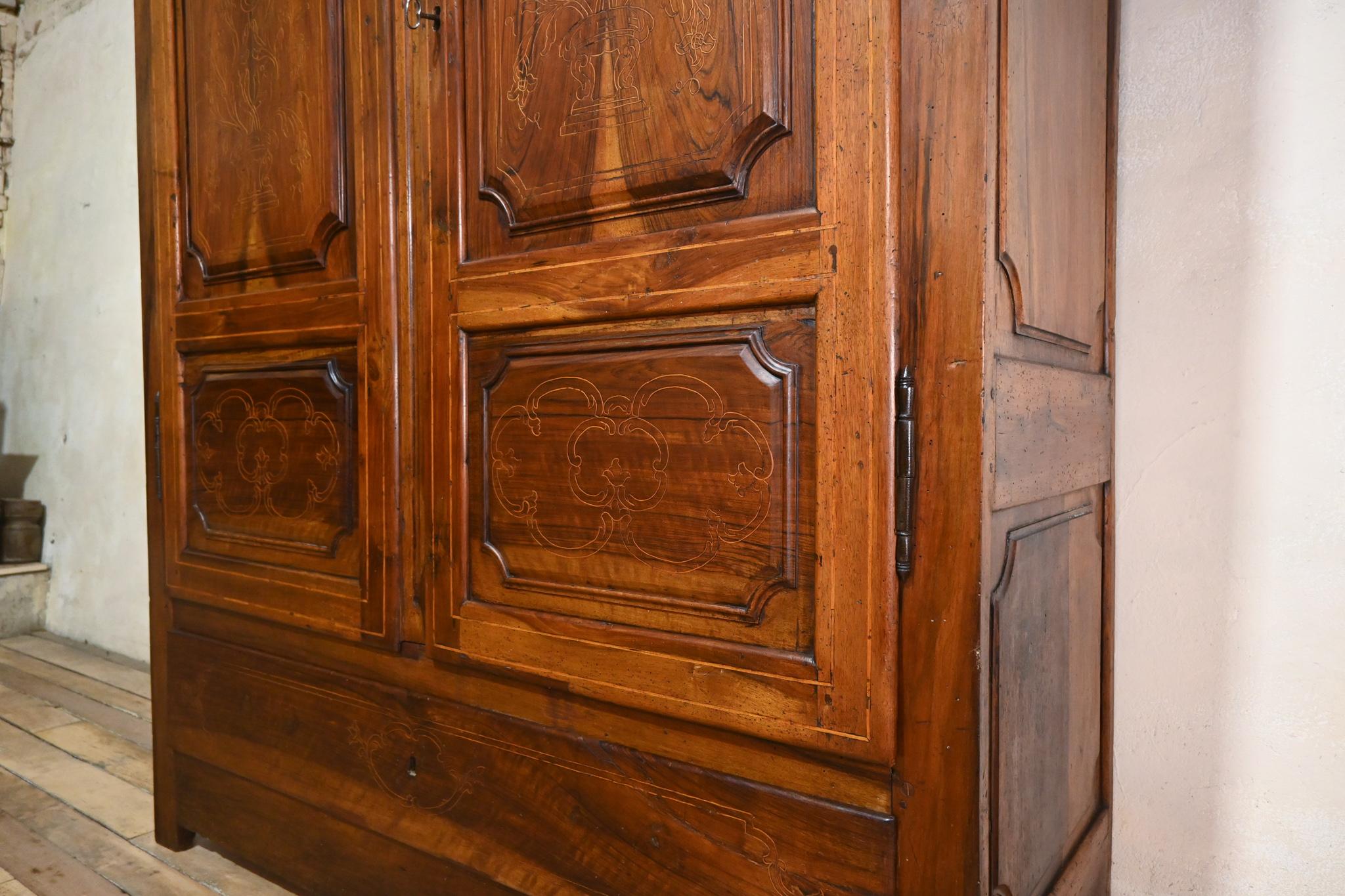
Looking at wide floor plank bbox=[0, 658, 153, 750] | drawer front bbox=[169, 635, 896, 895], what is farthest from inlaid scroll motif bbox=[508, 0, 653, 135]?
wide floor plank bbox=[0, 658, 153, 750]

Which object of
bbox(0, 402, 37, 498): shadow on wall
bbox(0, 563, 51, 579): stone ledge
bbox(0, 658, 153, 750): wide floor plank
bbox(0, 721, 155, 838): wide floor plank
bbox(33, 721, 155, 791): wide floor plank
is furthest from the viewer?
bbox(0, 402, 37, 498): shadow on wall

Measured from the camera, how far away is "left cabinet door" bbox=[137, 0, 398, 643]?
1535 millimetres

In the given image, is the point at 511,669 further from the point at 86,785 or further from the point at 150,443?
the point at 86,785

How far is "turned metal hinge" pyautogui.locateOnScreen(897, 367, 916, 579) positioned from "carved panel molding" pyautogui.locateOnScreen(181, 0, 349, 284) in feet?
3.47

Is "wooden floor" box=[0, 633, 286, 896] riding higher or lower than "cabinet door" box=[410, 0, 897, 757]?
lower

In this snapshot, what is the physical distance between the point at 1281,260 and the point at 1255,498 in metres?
0.39

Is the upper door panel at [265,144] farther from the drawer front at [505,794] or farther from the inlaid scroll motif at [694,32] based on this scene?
the drawer front at [505,794]

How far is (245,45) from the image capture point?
1.73 meters

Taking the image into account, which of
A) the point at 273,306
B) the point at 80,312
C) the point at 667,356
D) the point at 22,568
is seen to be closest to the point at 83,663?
the point at 22,568

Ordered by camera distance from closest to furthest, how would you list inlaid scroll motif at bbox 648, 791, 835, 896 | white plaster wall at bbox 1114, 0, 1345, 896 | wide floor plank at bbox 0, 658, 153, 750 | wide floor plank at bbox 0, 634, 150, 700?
inlaid scroll motif at bbox 648, 791, 835, 896 < white plaster wall at bbox 1114, 0, 1345, 896 < wide floor plank at bbox 0, 658, 153, 750 < wide floor plank at bbox 0, 634, 150, 700

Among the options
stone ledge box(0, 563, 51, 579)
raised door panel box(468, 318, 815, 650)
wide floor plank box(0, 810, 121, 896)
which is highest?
raised door panel box(468, 318, 815, 650)

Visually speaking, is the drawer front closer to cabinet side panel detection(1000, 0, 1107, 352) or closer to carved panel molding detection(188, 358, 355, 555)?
carved panel molding detection(188, 358, 355, 555)

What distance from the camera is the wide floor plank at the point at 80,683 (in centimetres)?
300

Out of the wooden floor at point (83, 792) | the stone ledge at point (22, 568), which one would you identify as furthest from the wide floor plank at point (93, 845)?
the stone ledge at point (22, 568)
